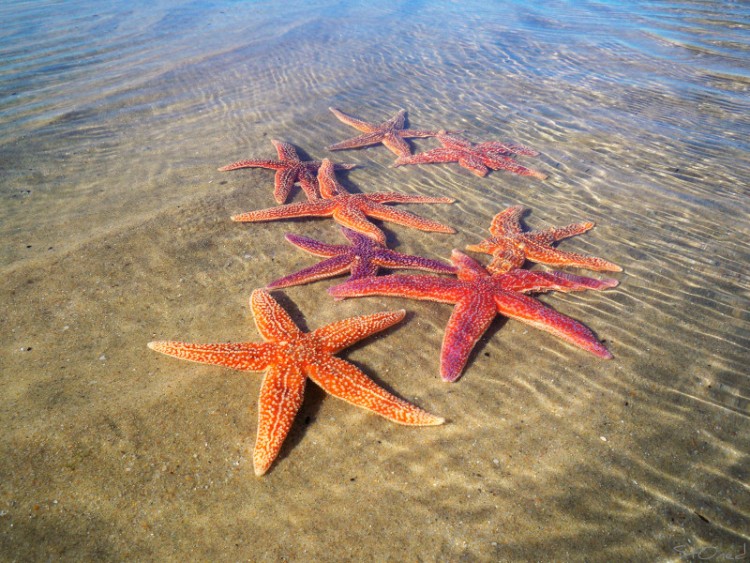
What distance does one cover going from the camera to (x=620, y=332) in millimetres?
4648

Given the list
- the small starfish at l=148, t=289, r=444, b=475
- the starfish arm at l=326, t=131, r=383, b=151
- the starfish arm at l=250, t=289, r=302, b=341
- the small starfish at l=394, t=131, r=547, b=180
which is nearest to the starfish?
the small starfish at l=148, t=289, r=444, b=475

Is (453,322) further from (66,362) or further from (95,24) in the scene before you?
(95,24)

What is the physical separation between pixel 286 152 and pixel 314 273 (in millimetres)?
3597

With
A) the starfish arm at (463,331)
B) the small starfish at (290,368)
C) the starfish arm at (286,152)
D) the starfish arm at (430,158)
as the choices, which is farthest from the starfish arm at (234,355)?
the starfish arm at (430,158)

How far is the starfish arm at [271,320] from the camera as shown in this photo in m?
4.05

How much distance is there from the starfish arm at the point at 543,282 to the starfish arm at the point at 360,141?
493cm

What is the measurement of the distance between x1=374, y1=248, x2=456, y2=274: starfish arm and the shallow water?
454mm

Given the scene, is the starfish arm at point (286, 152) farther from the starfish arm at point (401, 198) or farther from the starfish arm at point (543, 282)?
the starfish arm at point (543, 282)

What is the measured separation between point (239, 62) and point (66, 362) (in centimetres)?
1103

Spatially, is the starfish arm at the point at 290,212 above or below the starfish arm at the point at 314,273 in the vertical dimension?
above

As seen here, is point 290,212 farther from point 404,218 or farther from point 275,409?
point 275,409

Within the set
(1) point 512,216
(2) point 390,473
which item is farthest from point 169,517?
(1) point 512,216

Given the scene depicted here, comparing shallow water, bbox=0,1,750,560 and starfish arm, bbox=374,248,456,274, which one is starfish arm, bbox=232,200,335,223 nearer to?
shallow water, bbox=0,1,750,560

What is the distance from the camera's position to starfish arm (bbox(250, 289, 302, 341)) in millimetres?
4047
